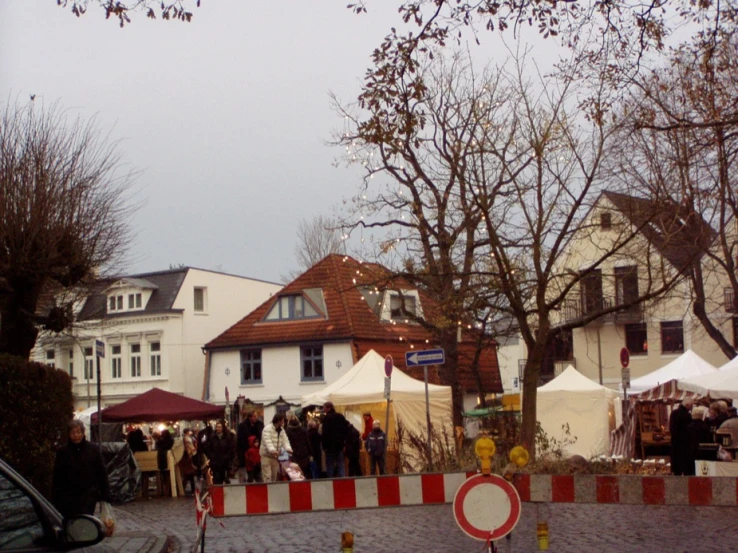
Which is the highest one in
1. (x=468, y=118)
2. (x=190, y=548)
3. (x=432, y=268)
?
(x=468, y=118)

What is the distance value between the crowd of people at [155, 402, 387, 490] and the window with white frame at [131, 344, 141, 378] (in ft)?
124

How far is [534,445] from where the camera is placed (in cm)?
2395

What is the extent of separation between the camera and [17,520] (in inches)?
203

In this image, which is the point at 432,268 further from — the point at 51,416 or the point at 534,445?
the point at 51,416

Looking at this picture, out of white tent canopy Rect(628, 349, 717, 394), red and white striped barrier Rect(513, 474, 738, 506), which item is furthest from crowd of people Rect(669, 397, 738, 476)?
white tent canopy Rect(628, 349, 717, 394)

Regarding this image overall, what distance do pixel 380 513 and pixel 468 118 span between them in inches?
462

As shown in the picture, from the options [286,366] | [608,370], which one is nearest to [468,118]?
[286,366]

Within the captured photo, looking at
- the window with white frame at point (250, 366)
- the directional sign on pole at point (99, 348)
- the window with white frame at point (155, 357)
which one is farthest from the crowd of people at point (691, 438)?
the window with white frame at point (155, 357)

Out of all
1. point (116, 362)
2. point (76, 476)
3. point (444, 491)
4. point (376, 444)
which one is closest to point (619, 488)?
point (444, 491)

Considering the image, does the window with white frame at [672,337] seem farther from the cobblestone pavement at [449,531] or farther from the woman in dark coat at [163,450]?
the cobblestone pavement at [449,531]

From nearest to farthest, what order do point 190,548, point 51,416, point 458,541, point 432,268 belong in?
point 458,541, point 190,548, point 51,416, point 432,268

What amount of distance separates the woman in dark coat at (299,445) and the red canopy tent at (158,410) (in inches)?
180

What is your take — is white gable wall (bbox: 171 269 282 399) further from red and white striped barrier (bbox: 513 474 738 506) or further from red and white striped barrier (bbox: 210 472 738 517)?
red and white striped barrier (bbox: 513 474 738 506)

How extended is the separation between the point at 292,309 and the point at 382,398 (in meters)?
25.8
